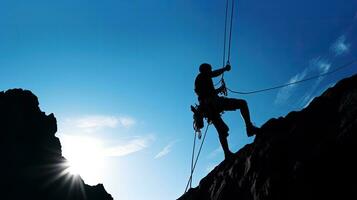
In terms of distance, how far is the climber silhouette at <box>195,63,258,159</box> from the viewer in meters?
10.8

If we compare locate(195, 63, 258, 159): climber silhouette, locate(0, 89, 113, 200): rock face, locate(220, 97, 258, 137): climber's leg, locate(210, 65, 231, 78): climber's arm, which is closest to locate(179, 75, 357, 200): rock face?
locate(220, 97, 258, 137): climber's leg

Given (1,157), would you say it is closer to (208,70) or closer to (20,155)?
(20,155)

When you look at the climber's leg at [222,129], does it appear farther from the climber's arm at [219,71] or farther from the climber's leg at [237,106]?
the climber's arm at [219,71]

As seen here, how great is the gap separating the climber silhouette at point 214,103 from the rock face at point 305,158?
181 centimetres

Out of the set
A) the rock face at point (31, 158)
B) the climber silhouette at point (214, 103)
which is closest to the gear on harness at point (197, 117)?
the climber silhouette at point (214, 103)

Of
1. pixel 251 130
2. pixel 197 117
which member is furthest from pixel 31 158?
pixel 251 130

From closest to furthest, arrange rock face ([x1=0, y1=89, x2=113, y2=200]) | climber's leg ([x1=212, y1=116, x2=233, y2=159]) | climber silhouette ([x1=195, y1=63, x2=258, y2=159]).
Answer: climber silhouette ([x1=195, y1=63, x2=258, y2=159])
climber's leg ([x1=212, y1=116, x2=233, y2=159])
rock face ([x1=0, y1=89, x2=113, y2=200])

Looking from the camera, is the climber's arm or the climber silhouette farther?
the climber's arm

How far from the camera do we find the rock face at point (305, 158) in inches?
230

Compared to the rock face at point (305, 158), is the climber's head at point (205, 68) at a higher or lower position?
higher

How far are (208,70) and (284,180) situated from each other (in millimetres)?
5903

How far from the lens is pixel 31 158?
107 m

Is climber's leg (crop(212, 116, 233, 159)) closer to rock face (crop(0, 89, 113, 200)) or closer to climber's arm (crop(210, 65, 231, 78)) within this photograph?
climber's arm (crop(210, 65, 231, 78))

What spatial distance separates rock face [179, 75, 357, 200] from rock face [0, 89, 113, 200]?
102 metres
